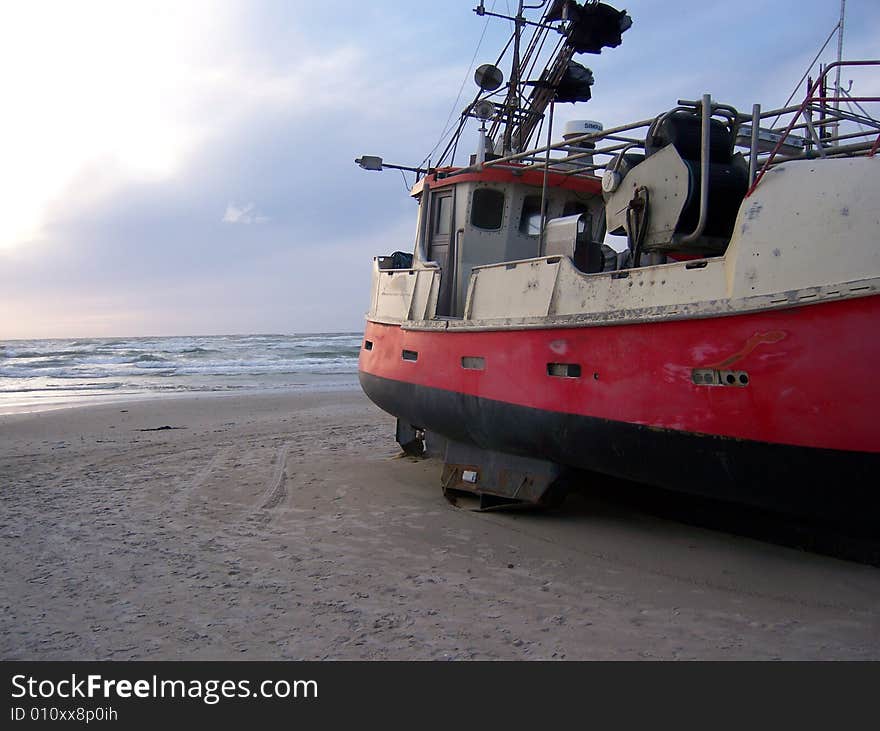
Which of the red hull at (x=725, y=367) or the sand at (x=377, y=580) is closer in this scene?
the sand at (x=377, y=580)

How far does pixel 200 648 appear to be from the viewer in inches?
124

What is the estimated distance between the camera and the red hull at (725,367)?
3.48m

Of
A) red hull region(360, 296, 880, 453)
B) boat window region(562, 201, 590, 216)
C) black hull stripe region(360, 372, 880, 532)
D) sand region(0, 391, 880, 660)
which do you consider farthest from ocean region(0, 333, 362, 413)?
red hull region(360, 296, 880, 453)

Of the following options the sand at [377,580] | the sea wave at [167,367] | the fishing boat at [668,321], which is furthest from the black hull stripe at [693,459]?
the sea wave at [167,367]

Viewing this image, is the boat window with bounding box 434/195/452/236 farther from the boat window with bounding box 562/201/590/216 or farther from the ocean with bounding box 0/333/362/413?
the ocean with bounding box 0/333/362/413

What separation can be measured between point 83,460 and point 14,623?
494cm

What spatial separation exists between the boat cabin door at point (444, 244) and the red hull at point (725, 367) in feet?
5.55

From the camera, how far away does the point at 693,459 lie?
13.5ft

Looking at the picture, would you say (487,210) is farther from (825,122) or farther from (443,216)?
(825,122)

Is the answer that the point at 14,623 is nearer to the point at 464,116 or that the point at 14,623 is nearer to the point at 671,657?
the point at 671,657

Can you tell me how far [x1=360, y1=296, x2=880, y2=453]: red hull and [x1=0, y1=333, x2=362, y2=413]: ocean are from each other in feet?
40.0

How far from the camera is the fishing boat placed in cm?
358

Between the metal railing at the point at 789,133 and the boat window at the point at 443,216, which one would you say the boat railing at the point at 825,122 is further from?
the boat window at the point at 443,216

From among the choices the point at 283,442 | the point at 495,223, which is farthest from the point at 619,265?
the point at 283,442
